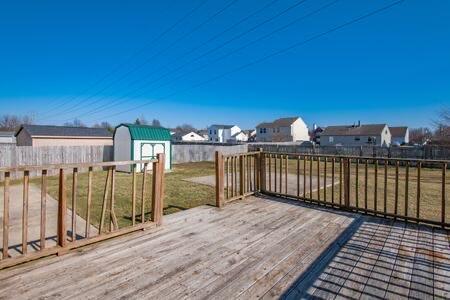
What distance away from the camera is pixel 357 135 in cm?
4509

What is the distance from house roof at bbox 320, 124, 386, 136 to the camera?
43434 mm

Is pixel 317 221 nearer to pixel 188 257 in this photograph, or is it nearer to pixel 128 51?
pixel 188 257

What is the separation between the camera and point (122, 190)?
891 centimetres

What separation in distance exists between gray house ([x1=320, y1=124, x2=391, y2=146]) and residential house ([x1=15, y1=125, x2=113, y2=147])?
1460 inches

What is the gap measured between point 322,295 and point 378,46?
14319 mm

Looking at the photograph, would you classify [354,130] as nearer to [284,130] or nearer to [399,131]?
[399,131]

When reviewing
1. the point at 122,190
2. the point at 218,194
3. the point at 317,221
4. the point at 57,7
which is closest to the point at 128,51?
the point at 57,7

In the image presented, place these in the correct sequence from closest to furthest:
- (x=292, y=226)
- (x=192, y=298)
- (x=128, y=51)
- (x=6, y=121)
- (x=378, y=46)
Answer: (x=192, y=298), (x=292, y=226), (x=378, y=46), (x=128, y=51), (x=6, y=121)

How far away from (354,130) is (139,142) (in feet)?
135

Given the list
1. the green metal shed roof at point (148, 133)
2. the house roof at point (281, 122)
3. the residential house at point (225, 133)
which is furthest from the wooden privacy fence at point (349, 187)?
the residential house at point (225, 133)

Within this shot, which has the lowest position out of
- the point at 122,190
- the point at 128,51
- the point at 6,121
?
the point at 122,190

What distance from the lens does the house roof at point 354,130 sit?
143 ft

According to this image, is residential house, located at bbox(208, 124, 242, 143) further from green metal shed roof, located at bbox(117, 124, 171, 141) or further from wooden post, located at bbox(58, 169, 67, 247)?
wooden post, located at bbox(58, 169, 67, 247)

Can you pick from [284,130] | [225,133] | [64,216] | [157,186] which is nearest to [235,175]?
[157,186]
